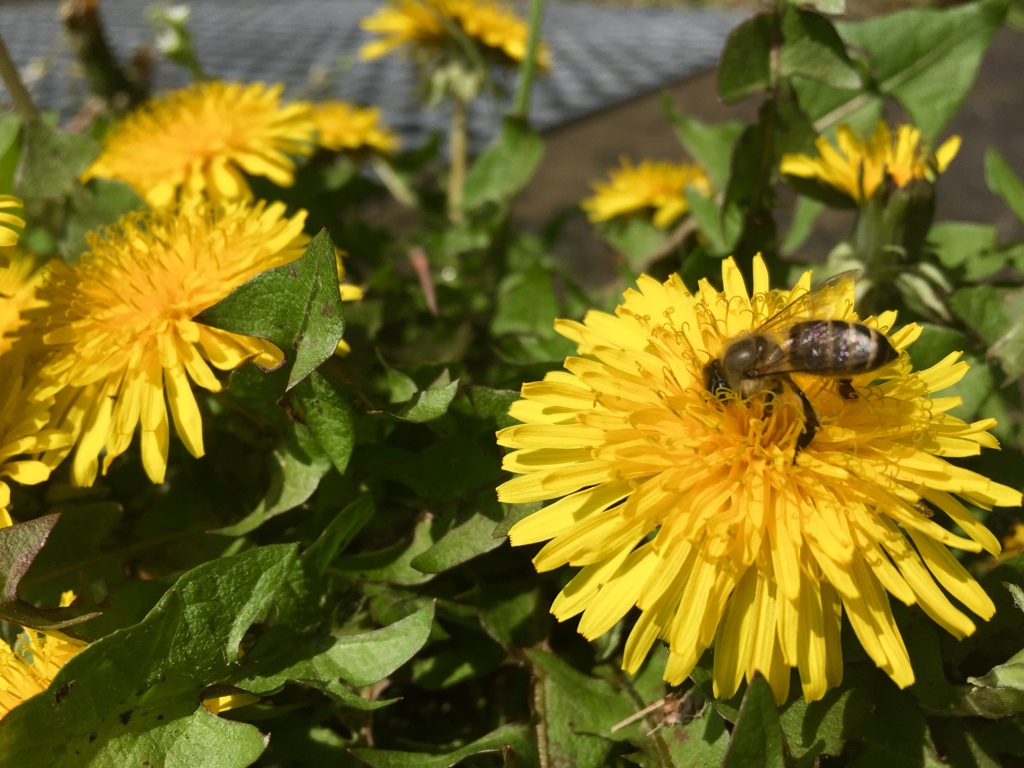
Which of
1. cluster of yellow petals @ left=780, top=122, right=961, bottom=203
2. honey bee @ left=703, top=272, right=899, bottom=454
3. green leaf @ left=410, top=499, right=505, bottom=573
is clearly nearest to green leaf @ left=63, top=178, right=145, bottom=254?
green leaf @ left=410, top=499, right=505, bottom=573

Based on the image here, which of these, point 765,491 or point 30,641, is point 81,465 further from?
point 765,491

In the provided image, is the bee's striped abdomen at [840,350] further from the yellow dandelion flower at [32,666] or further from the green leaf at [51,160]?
the green leaf at [51,160]

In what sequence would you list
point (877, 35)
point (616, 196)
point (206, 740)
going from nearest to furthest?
1. point (206, 740)
2. point (877, 35)
3. point (616, 196)

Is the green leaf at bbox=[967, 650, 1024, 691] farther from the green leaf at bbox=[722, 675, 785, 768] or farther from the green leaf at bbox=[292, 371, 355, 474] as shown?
the green leaf at bbox=[292, 371, 355, 474]

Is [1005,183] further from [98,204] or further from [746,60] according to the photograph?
[98,204]

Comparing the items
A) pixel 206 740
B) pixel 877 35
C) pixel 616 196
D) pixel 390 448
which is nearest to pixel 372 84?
pixel 616 196
